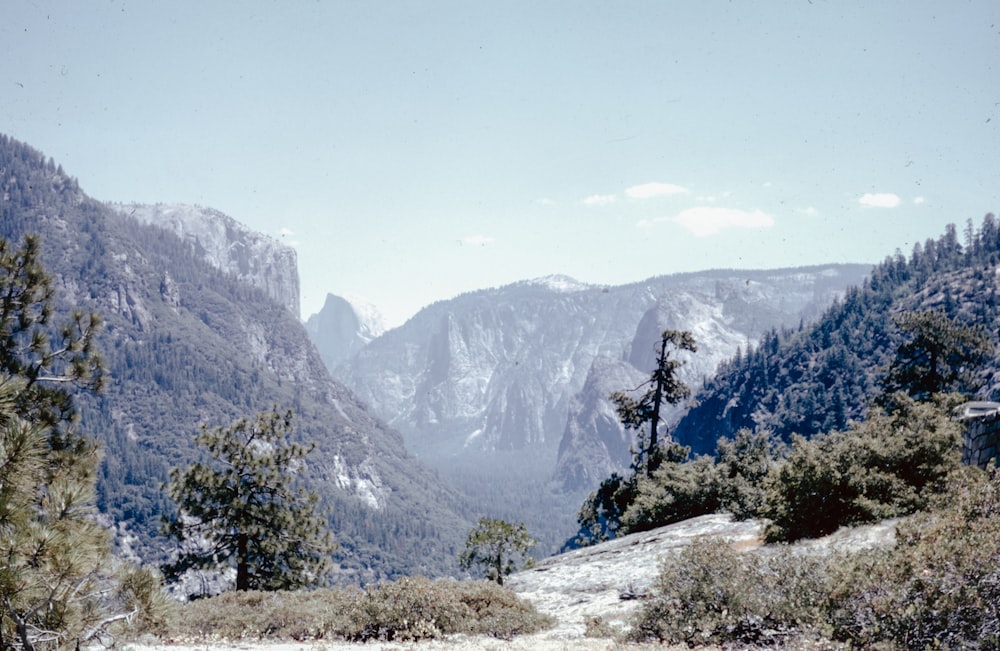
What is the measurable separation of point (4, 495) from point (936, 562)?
10739 millimetres

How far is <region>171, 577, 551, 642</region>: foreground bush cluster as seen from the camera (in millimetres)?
12594

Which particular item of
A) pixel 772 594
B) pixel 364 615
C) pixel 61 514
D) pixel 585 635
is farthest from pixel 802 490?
pixel 61 514

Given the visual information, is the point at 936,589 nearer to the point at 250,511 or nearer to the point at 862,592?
the point at 862,592

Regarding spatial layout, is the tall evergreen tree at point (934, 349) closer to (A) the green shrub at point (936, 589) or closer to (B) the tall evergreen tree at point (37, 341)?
(A) the green shrub at point (936, 589)

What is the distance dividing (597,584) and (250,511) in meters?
15.6

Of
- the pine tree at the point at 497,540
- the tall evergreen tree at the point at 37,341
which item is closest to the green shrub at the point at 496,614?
the pine tree at the point at 497,540

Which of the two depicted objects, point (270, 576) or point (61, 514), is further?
point (270, 576)

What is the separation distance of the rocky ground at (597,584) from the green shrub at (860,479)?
786 mm

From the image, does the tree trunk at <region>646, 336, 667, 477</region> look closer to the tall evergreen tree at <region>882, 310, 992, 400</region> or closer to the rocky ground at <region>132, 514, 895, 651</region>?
the rocky ground at <region>132, 514, 895, 651</region>

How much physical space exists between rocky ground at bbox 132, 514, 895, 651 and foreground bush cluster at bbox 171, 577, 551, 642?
1.66 ft

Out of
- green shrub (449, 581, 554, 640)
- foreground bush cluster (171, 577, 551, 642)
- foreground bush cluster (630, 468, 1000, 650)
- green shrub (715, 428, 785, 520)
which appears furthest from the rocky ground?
foreground bush cluster (630, 468, 1000, 650)

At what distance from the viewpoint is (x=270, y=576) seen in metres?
27.0

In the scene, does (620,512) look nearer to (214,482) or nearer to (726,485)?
(726,485)

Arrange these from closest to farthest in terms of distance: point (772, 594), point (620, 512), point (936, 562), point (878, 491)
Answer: point (936, 562), point (772, 594), point (878, 491), point (620, 512)
